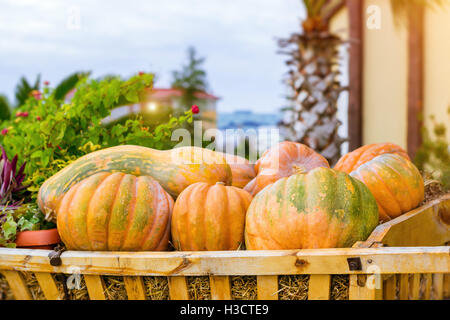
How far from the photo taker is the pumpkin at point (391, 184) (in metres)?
1.96

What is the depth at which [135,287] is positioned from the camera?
155cm

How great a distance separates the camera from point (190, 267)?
4.76 ft

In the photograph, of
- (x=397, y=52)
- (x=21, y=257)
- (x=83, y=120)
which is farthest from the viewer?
(x=397, y=52)

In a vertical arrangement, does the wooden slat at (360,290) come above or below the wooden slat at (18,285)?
above

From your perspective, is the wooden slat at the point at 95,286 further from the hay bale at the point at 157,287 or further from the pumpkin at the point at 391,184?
the pumpkin at the point at 391,184

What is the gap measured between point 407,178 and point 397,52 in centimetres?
493

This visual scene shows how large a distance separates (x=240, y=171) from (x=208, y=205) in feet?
2.20

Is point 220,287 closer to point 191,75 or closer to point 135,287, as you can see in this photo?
point 135,287

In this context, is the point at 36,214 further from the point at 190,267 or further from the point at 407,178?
the point at 407,178

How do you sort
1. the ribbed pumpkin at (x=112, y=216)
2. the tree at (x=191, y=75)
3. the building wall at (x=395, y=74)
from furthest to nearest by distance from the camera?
the tree at (x=191, y=75), the building wall at (x=395, y=74), the ribbed pumpkin at (x=112, y=216)

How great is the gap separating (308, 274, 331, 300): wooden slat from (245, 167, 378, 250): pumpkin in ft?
0.47

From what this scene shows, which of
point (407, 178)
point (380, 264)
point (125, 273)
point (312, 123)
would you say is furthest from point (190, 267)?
point (312, 123)

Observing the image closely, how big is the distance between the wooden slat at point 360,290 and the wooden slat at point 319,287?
70 mm

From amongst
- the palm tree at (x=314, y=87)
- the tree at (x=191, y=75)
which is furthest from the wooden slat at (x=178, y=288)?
the tree at (x=191, y=75)
